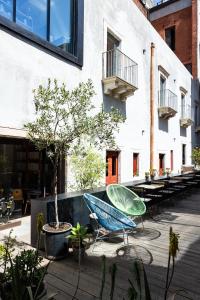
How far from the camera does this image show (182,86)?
19.5 meters

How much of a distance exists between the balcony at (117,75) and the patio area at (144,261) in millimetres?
4983

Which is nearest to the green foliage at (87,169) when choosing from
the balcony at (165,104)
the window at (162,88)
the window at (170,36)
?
Answer: the balcony at (165,104)

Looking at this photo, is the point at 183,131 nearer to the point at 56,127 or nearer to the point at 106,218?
the point at 106,218

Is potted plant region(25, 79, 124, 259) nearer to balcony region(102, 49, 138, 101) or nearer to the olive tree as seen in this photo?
the olive tree

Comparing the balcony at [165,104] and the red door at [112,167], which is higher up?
the balcony at [165,104]

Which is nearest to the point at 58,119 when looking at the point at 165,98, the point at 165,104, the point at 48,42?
the point at 48,42

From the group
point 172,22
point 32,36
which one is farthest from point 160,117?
point 172,22

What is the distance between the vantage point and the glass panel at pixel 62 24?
25.8 feet

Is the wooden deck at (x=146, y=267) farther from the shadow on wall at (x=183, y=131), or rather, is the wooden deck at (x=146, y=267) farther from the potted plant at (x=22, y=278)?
the shadow on wall at (x=183, y=131)

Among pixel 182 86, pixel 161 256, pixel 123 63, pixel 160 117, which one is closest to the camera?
pixel 161 256

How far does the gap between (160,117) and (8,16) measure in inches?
410

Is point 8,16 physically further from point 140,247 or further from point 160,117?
point 160,117

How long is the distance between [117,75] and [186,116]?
10.7m

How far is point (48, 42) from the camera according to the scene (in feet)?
24.9
